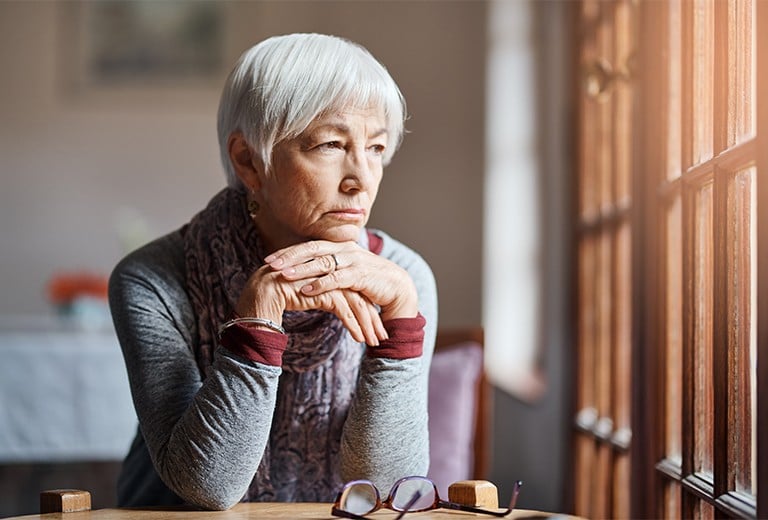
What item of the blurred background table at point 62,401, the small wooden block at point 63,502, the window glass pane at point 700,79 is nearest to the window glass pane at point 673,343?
the window glass pane at point 700,79

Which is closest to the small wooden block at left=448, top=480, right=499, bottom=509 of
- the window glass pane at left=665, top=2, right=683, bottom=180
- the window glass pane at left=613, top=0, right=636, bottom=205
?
the window glass pane at left=665, top=2, right=683, bottom=180

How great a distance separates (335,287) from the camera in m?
1.08

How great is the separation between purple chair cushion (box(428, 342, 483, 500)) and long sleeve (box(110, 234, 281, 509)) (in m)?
0.65

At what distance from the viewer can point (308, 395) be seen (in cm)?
125

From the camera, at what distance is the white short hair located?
1104 millimetres

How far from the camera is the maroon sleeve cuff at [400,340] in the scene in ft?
3.67

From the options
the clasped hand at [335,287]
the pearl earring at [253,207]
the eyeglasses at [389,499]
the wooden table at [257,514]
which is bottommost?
the wooden table at [257,514]

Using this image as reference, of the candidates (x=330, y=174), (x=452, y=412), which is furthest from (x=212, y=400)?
(x=452, y=412)

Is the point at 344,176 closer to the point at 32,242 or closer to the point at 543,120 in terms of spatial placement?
the point at 543,120

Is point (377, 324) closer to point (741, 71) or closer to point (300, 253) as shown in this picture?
point (300, 253)

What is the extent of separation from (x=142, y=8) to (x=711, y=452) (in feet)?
13.4

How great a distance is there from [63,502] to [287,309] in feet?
1.04

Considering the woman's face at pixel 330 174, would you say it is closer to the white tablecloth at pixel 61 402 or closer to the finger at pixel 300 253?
the finger at pixel 300 253

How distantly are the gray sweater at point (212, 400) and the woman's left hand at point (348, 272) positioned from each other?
8 cm
